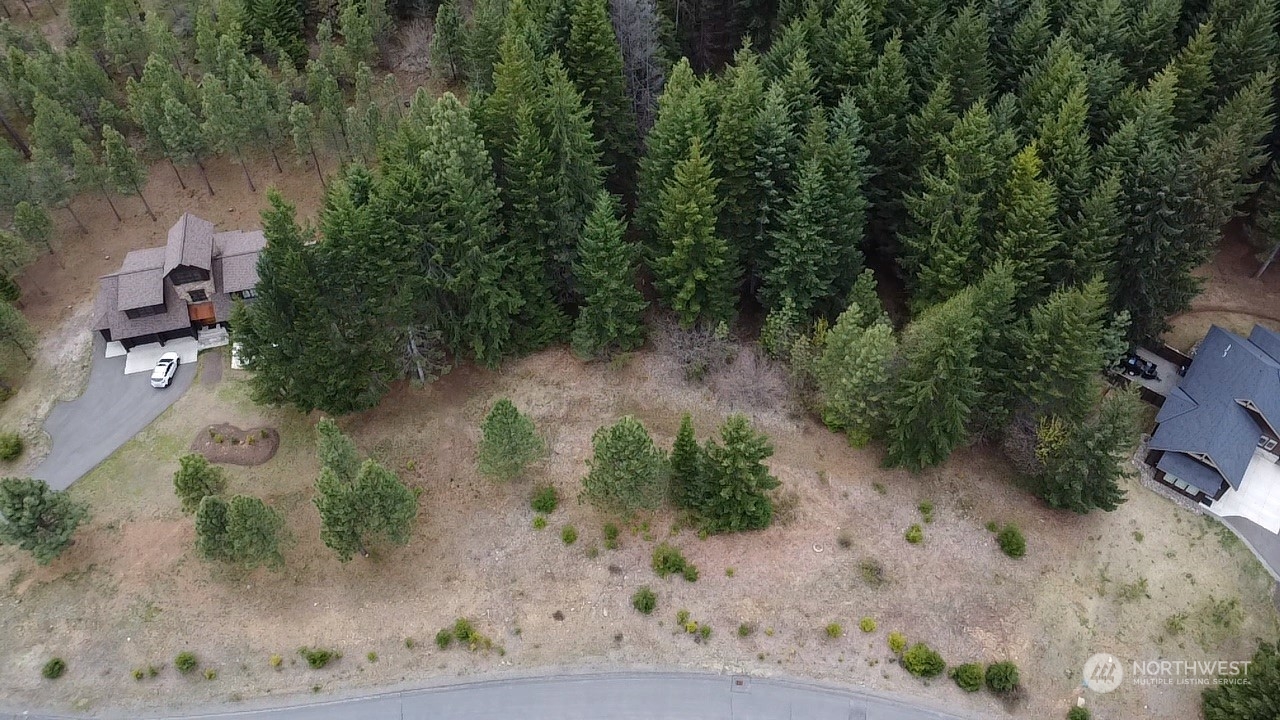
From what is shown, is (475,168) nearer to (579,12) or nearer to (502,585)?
(579,12)

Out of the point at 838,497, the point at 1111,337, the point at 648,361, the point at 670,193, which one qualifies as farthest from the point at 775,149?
the point at 1111,337

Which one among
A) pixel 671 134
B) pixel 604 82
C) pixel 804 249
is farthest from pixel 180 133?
pixel 804 249

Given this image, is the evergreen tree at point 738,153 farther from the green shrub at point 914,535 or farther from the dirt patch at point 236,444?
the dirt patch at point 236,444

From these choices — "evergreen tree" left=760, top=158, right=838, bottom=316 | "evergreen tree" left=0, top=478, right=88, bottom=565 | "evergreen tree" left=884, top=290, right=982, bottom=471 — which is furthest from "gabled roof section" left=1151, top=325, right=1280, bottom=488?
"evergreen tree" left=0, top=478, right=88, bottom=565

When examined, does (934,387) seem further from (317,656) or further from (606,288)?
(317,656)

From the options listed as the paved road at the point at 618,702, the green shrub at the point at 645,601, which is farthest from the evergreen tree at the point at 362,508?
the green shrub at the point at 645,601
